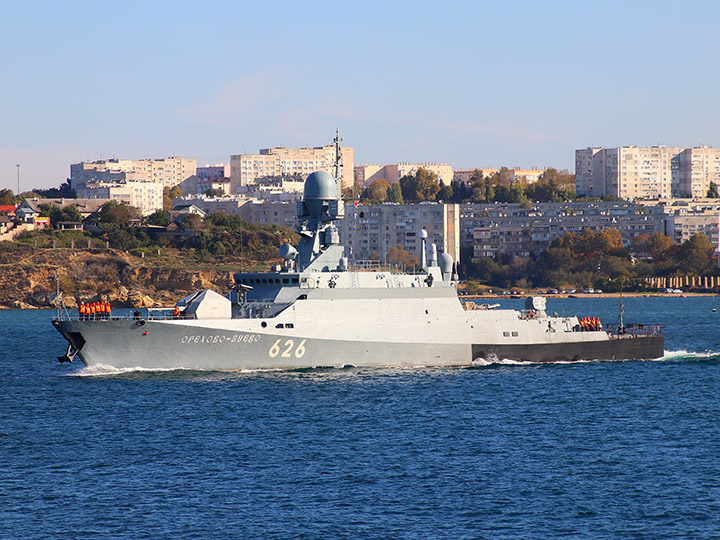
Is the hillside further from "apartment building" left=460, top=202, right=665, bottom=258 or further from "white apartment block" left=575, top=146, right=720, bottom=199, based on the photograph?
"white apartment block" left=575, top=146, right=720, bottom=199

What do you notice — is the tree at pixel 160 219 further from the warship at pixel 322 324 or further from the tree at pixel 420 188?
the warship at pixel 322 324

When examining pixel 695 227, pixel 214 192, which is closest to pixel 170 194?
pixel 214 192

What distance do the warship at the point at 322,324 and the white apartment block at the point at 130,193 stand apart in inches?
4603

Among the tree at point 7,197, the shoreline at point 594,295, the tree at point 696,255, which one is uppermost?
the tree at point 7,197

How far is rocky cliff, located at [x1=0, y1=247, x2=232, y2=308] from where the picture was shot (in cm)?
9988

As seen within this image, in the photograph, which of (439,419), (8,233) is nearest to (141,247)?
(8,233)

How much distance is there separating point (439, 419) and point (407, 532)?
10.4 m

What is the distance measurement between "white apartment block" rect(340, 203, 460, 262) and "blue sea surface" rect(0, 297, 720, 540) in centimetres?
9616

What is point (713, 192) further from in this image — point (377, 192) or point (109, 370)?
point (109, 370)

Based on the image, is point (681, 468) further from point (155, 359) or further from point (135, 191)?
point (135, 191)

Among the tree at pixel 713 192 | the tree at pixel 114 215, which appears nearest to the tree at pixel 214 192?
the tree at pixel 114 215

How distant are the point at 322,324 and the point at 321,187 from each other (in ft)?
20.0

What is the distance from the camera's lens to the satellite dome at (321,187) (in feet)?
131

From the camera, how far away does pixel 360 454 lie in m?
25.7
